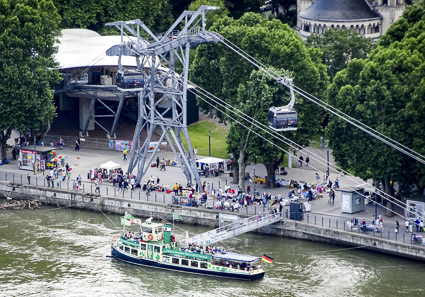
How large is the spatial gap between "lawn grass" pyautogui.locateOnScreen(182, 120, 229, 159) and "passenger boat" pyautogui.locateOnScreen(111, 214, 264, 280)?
30460 mm

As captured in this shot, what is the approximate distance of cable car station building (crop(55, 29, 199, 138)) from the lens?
517 ft

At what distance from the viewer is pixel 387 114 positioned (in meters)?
122

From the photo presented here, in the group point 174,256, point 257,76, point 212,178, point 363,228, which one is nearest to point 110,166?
point 212,178

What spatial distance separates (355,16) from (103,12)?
3321 centimetres

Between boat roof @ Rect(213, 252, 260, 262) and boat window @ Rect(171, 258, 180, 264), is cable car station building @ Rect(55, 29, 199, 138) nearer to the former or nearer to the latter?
boat window @ Rect(171, 258, 180, 264)

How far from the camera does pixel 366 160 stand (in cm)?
12306

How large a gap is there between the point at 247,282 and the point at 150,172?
3319 centimetres

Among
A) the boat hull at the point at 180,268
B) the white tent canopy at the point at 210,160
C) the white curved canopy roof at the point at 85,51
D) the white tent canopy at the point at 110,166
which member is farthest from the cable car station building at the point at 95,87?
the boat hull at the point at 180,268

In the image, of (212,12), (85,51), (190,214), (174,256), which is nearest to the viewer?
(174,256)

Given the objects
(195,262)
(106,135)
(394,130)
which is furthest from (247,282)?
(106,135)

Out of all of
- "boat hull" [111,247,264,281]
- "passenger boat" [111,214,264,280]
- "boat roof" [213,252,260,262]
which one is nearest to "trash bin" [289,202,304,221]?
"passenger boat" [111,214,264,280]

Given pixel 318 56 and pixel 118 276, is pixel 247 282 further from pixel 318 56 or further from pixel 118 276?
pixel 318 56

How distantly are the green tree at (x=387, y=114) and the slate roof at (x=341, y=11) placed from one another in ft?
175

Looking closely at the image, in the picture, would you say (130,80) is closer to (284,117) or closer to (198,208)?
(198,208)
